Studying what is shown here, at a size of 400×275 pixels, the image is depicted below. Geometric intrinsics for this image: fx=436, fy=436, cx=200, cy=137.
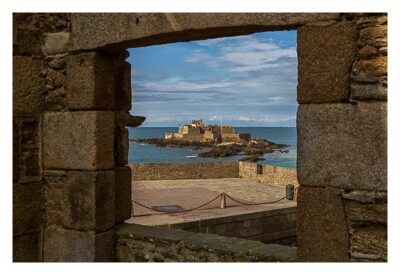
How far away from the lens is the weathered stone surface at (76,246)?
402 cm

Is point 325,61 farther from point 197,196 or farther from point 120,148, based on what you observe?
point 197,196

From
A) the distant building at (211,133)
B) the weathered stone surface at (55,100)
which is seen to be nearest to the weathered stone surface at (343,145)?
the weathered stone surface at (55,100)

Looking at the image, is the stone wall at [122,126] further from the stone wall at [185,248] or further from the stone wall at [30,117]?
the stone wall at [185,248]

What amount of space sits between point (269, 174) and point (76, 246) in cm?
1395

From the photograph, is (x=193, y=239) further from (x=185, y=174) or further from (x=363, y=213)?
(x=185, y=174)

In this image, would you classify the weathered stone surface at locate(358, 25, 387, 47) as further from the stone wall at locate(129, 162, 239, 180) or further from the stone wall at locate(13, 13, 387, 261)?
the stone wall at locate(129, 162, 239, 180)

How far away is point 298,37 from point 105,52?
1897 millimetres

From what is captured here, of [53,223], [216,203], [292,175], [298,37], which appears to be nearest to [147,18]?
[298,37]

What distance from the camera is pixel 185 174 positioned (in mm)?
18297

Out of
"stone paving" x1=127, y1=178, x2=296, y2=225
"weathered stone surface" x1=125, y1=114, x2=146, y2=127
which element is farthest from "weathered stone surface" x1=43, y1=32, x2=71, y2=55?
"stone paving" x1=127, y1=178, x2=296, y2=225

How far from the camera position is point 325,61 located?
2992mm

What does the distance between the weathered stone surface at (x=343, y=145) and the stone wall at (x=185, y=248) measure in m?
0.77

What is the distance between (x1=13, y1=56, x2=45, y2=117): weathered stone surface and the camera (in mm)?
4098

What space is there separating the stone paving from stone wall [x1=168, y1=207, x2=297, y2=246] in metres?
0.19
